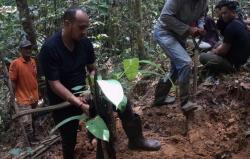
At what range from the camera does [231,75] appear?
6.69 meters

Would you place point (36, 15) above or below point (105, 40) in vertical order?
above

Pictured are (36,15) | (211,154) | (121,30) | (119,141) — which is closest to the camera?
(211,154)

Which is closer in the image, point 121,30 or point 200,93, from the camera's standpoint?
point 200,93

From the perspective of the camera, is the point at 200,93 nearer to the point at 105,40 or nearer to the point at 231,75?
the point at 231,75

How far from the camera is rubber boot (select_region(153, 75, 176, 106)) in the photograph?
19.5 feet

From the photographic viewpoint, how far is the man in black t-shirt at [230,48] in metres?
6.36

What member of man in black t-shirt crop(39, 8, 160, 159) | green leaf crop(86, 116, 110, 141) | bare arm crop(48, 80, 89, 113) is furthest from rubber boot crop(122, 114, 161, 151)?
→ green leaf crop(86, 116, 110, 141)

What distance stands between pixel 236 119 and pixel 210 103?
660 mm

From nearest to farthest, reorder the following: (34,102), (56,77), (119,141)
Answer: (56,77)
(119,141)
(34,102)

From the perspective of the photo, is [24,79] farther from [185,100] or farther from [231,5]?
[231,5]

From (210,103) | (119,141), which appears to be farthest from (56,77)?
(210,103)

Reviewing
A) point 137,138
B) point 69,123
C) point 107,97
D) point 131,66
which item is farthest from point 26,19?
point 107,97

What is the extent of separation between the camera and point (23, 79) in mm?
7023

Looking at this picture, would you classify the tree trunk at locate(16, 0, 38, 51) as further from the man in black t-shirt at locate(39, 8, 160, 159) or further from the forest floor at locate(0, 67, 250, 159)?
the man in black t-shirt at locate(39, 8, 160, 159)
